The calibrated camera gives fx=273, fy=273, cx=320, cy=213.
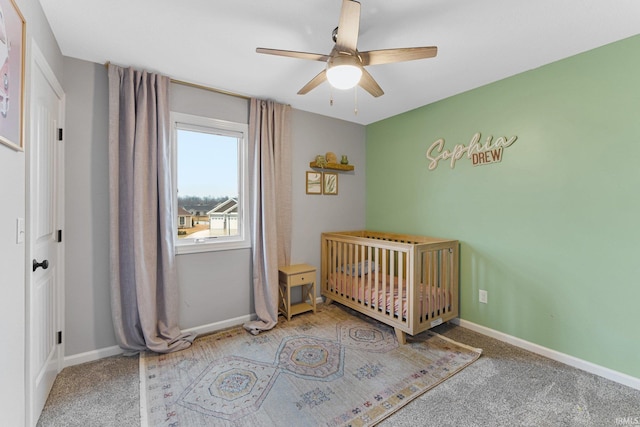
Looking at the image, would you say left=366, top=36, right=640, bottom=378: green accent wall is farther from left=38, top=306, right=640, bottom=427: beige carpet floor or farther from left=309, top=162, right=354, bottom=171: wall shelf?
left=309, top=162, right=354, bottom=171: wall shelf

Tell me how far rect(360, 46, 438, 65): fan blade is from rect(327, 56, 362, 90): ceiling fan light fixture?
147 mm

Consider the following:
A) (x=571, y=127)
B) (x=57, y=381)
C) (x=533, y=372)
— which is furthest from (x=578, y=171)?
(x=57, y=381)

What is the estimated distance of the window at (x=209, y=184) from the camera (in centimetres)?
265

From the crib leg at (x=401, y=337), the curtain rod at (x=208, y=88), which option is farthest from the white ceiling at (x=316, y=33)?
the crib leg at (x=401, y=337)

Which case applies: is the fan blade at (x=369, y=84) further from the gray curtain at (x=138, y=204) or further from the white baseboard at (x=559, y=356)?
the white baseboard at (x=559, y=356)

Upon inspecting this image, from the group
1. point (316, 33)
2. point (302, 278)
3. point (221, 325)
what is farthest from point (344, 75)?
point (221, 325)

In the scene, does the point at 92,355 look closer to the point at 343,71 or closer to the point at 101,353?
the point at 101,353

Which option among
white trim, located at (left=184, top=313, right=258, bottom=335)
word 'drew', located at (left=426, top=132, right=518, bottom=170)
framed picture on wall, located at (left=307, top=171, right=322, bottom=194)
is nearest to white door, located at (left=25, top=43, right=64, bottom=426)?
white trim, located at (left=184, top=313, right=258, bottom=335)

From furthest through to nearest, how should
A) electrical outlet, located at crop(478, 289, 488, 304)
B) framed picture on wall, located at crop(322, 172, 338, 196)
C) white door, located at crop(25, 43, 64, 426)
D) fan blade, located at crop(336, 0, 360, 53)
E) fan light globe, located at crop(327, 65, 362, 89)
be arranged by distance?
1. framed picture on wall, located at crop(322, 172, 338, 196)
2. electrical outlet, located at crop(478, 289, 488, 304)
3. fan light globe, located at crop(327, 65, 362, 89)
4. white door, located at crop(25, 43, 64, 426)
5. fan blade, located at crop(336, 0, 360, 53)

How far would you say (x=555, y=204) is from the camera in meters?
2.22

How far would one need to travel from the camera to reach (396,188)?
11.4 ft

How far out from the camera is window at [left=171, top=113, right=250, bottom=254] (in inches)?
104

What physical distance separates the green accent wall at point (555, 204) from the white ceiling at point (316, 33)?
0.26 meters

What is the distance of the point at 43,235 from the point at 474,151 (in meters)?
3.50
